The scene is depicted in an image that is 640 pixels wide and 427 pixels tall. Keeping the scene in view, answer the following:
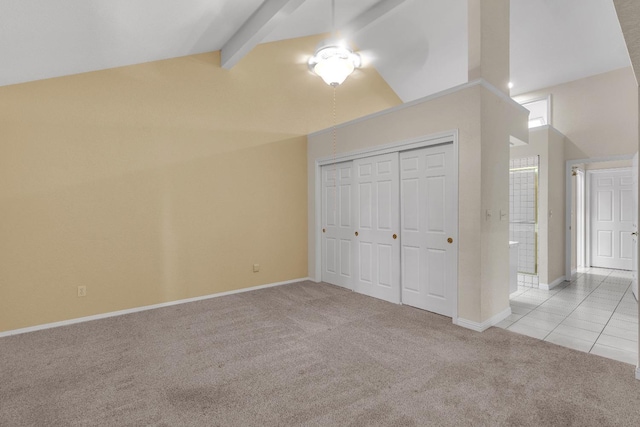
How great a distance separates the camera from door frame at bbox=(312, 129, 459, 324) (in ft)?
10.9

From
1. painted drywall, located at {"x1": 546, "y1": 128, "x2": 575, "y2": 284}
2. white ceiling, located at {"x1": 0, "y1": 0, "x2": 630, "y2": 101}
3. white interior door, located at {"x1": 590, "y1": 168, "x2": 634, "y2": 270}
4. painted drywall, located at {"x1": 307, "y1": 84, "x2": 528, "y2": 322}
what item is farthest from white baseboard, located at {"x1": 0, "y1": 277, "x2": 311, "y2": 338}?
white interior door, located at {"x1": 590, "y1": 168, "x2": 634, "y2": 270}

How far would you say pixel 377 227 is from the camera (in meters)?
4.30

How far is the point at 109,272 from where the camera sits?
3686mm

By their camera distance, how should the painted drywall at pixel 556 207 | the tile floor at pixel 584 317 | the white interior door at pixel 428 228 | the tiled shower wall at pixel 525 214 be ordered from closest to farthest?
1. the tile floor at pixel 584 317
2. the white interior door at pixel 428 228
3. the painted drywall at pixel 556 207
4. the tiled shower wall at pixel 525 214

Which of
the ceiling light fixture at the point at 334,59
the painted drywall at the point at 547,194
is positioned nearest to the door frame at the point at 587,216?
the painted drywall at the point at 547,194

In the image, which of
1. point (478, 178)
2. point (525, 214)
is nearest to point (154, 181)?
point (478, 178)

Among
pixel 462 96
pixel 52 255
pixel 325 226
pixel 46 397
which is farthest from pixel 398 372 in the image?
pixel 52 255

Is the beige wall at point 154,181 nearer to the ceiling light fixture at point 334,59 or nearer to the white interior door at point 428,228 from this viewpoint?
the ceiling light fixture at point 334,59

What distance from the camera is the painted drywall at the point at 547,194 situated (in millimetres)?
4793

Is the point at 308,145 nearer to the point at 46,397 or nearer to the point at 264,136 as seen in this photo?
the point at 264,136

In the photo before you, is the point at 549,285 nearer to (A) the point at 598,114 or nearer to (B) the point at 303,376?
(A) the point at 598,114

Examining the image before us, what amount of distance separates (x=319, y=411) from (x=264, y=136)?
12.7 feet

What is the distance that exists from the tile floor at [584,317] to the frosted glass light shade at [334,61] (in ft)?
10.5

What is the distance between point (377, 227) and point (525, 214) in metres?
2.68
